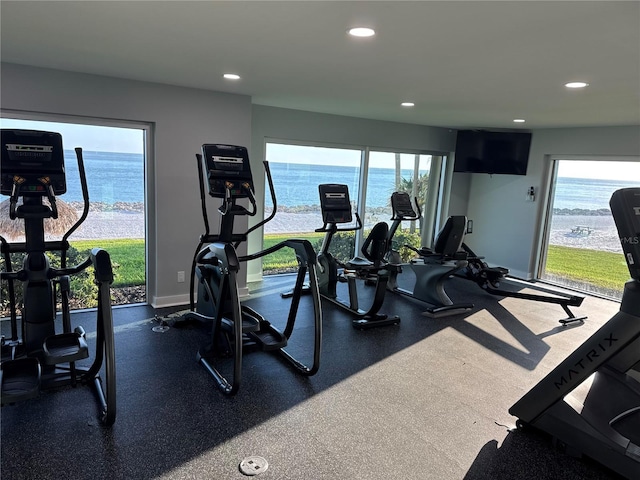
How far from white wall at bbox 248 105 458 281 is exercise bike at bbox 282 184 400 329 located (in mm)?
1031

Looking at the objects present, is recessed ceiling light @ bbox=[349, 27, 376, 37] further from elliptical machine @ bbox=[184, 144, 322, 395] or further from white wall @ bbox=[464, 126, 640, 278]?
white wall @ bbox=[464, 126, 640, 278]

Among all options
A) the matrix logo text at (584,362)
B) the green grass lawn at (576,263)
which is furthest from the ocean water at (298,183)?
the matrix logo text at (584,362)

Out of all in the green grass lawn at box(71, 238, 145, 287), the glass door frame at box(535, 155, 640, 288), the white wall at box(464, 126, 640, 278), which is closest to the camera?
the green grass lawn at box(71, 238, 145, 287)

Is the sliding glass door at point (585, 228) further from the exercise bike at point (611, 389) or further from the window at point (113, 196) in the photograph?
the window at point (113, 196)

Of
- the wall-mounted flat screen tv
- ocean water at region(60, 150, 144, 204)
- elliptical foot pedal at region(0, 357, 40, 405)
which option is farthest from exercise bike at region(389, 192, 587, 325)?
elliptical foot pedal at region(0, 357, 40, 405)

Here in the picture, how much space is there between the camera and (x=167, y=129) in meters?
4.24

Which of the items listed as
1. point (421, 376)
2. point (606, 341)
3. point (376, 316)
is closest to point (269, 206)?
point (376, 316)

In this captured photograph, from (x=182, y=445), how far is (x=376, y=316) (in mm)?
2366

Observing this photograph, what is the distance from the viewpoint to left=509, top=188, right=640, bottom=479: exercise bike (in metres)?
2.19

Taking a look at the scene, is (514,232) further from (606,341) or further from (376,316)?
(606,341)

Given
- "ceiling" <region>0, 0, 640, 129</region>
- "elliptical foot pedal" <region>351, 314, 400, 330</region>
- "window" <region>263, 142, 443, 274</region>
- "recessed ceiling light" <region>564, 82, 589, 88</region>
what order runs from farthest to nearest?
1. "window" <region>263, 142, 443, 274</region>
2. "elliptical foot pedal" <region>351, 314, 400, 330</region>
3. "recessed ceiling light" <region>564, 82, 589, 88</region>
4. "ceiling" <region>0, 0, 640, 129</region>

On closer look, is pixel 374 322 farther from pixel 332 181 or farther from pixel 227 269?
pixel 332 181

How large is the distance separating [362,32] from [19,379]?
2.70 meters

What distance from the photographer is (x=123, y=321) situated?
13.4ft
